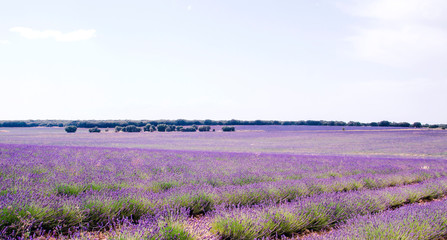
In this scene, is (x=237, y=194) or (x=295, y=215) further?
(x=237, y=194)

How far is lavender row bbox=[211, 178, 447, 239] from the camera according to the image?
11.1 ft

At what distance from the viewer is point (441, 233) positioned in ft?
12.1

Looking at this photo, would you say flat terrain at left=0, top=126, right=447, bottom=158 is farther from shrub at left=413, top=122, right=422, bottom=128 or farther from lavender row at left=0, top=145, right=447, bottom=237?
shrub at left=413, top=122, right=422, bottom=128

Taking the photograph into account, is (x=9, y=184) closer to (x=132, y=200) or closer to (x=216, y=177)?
(x=132, y=200)

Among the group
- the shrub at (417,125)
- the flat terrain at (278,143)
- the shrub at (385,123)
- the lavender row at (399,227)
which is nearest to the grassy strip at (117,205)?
the lavender row at (399,227)

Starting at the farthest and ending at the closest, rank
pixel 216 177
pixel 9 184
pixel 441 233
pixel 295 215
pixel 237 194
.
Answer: pixel 216 177 → pixel 237 194 → pixel 9 184 → pixel 295 215 → pixel 441 233

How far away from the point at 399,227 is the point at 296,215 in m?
1.24

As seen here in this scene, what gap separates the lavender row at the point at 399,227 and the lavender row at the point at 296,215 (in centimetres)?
39

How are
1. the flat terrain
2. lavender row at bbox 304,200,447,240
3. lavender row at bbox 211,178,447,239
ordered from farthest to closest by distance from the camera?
the flat terrain, lavender row at bbox 211,178,447,239, lavender row at bbox 304,200,447,240

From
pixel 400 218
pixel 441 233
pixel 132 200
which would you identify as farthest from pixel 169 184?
pixel 441 233

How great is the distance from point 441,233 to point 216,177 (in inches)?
173

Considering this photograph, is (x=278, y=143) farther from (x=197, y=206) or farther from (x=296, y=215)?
(x=296, y=215)

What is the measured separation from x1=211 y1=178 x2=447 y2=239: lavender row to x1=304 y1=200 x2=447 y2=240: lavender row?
15.4 inches

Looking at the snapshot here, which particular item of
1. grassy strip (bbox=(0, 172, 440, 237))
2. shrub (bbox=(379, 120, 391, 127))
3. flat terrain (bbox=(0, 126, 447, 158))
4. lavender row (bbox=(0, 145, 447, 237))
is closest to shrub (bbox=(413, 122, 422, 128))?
shrub (bbox=(379, 120, 391, 127))
